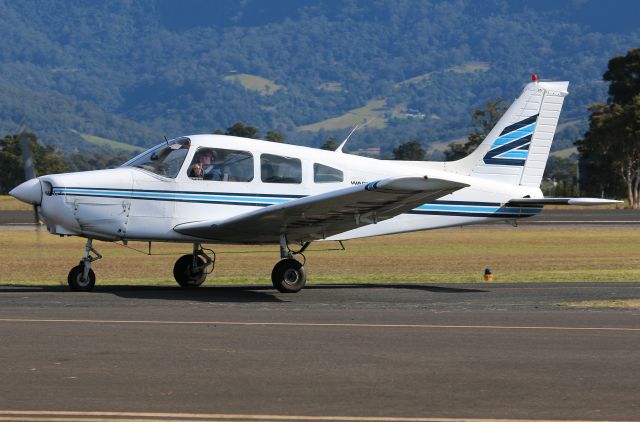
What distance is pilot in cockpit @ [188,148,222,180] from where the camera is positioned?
19.2m

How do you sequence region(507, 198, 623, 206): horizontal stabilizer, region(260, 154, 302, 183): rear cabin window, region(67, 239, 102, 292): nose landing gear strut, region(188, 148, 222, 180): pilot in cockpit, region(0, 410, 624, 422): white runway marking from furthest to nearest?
region(260, 154, 302, 183): rear cabin window → region(188, 148, 222, 180): pilot in cockpit → region(507, 198, 623, 206): horizontal stabilizer → region(67, 239, 102, 292): nose landing gear strut → region(0, 410, 624, 422): white runway marking

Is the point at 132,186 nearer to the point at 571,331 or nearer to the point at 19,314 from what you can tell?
the point at 19,314

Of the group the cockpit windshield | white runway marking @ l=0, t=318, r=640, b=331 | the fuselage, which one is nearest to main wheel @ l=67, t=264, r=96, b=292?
the fuselage

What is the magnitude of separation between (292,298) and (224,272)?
932cm

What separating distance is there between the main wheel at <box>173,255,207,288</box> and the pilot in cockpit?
6.11ft

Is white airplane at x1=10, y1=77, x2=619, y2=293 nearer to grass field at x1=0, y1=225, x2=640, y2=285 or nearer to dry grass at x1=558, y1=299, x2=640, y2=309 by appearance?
dry grass at x1=558, y1=299, x2=640, y2=309

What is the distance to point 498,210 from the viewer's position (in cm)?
2055

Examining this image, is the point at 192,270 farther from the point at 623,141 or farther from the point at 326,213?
the point at 623,141

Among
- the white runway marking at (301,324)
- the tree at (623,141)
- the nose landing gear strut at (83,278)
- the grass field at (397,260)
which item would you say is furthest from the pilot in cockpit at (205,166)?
the tree at (623,141)

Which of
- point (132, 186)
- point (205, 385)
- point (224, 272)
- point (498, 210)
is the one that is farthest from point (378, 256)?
point (205, 385)

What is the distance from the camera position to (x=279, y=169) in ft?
64.3

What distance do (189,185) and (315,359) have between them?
8.34m

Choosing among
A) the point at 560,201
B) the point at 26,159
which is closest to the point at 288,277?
the point at 560,201

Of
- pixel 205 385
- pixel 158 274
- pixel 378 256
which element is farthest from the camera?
pixel 378 256
